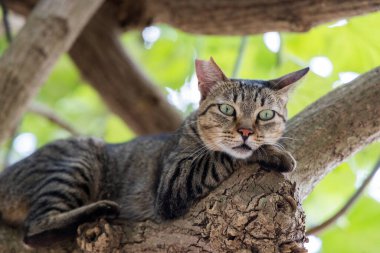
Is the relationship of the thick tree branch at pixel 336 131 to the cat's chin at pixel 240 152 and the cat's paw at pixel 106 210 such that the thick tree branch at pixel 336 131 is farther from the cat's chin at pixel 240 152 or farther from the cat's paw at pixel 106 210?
the cat's paw at pixel 106 210

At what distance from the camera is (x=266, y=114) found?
346 cm

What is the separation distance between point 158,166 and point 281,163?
4.07ft

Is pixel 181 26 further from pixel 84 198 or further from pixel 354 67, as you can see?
pixel 84 198

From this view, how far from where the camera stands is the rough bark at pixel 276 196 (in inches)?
105

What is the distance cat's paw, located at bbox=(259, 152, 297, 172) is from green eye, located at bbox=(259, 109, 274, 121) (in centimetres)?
48

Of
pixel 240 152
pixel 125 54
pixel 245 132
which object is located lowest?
pixel 240 152

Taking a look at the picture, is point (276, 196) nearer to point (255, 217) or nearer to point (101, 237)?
point (255, 217)

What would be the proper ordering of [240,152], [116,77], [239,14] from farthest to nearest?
[116,77] < [239,14] < [240,152]

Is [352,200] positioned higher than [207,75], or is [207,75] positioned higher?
[207,75]

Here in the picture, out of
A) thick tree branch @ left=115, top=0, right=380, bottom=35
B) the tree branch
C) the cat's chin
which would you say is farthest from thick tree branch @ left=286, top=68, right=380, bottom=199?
thick tree branch @ left=115, top=0, right=380, bottom=35

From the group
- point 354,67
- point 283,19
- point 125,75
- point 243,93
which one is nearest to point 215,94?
point 243,93

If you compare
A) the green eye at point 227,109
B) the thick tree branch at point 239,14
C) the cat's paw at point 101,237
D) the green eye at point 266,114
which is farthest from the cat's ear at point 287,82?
the cat's paw at point 101,237

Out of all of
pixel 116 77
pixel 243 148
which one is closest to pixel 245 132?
pixel 243 148

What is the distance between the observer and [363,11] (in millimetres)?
3801
